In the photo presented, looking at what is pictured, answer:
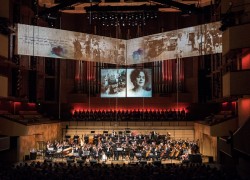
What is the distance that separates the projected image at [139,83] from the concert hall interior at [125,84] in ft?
0.24

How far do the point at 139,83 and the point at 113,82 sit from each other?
187 cm

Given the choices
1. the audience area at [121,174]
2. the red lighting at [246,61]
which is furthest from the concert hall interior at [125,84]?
the audience area at [121,174]

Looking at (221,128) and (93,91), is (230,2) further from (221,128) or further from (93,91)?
(93,91)

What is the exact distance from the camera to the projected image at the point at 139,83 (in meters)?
27.5

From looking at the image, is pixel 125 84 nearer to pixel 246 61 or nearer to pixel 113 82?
pixel 113 82

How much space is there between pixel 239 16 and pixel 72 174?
1107 cm

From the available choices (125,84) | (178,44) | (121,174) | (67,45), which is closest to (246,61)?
(178,44)

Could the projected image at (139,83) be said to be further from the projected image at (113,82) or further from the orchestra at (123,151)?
the orchestra at (123,151)

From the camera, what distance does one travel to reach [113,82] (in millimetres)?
27703

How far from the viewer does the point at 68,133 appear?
2664 cm

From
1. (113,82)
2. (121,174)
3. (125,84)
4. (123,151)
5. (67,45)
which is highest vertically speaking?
(67,45)

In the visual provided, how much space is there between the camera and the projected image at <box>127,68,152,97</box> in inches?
1081

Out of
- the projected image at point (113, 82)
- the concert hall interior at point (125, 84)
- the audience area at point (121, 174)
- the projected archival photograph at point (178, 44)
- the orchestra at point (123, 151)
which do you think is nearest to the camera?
the audience area at point (121, 174)

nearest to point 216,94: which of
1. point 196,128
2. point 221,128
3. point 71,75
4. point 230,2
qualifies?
point 196,128
